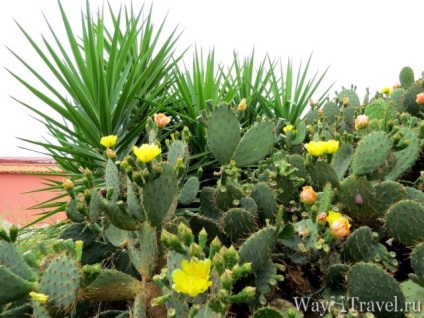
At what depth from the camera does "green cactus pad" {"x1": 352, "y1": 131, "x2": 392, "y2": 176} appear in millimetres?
1382

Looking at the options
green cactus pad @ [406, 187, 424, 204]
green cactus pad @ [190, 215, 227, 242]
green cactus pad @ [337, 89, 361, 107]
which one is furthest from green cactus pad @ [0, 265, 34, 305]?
green cactus pad @ [337, 89, 361, 107]

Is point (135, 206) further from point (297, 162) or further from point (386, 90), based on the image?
point (386, 90)

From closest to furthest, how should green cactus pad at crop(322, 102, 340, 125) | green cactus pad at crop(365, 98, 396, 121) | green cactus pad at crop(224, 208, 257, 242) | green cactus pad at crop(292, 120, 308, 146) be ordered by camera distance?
green cactus pad at crop(224, 208, 257, 242)
green cactus pad at crop(365, 98, 396, 121)
green cactus pad at crop(292, 120, 308, 146)
green cactus pad at crop(322, 102, 340, 125)

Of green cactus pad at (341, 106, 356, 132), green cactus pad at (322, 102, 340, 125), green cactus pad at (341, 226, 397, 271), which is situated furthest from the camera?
green cactus pad at (322, 102, 340, 125)

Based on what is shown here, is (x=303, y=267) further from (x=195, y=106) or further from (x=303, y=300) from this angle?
Answer: (x=195, y=106)

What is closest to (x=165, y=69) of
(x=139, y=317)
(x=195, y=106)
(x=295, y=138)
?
(x=195, y=106)

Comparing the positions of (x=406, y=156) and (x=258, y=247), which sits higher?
(x=406, y=156)

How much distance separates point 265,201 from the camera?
144 centimetres

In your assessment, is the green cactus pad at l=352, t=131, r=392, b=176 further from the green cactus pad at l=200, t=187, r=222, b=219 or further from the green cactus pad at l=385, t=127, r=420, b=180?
the green cactus pad at l=200, t=187, r=222, b=219

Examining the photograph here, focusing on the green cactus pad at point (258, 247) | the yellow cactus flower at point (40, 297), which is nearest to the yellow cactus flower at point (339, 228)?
the green cactus pad at point (258, 247)

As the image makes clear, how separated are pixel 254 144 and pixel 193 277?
90 cm

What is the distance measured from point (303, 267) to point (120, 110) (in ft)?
6.07

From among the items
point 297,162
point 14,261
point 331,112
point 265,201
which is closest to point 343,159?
point 297,162

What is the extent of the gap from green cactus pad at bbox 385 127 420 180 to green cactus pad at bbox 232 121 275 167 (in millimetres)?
448
